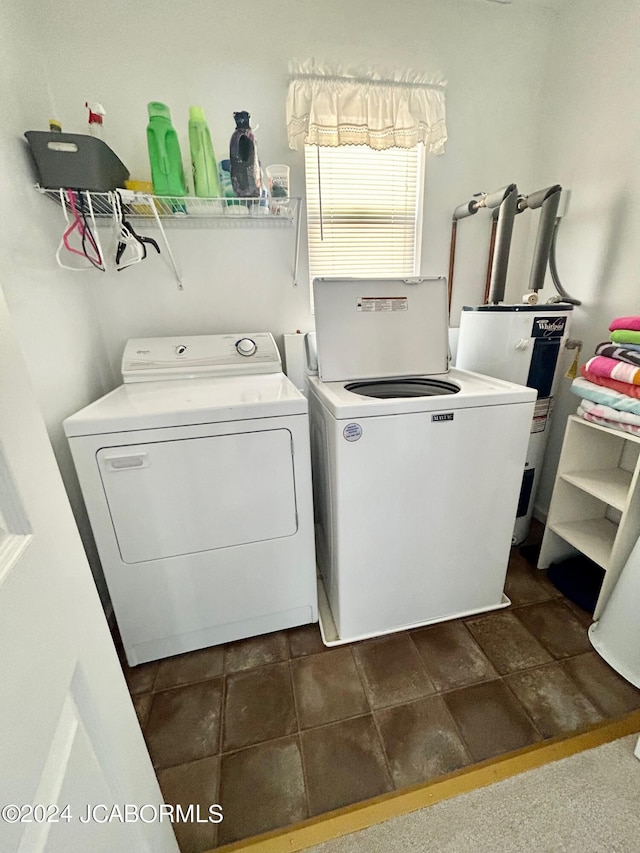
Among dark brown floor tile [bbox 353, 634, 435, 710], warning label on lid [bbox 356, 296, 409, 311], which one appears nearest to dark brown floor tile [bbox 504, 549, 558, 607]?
dark brown floor tile [bbox 353, 634, 435, 710]

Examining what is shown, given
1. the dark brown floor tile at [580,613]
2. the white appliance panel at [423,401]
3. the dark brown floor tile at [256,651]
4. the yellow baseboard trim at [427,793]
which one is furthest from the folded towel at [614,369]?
the dark brown floor tile at [256,651]

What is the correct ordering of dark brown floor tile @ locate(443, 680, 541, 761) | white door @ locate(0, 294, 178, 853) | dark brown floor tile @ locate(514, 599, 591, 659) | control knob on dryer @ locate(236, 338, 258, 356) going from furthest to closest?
control knob on dryer @ locate(236, 338, 258, 356), dark brown floor tile @ locate(514, 599, 591, 659), dark brown floor tile @ locate(443, 680, 541, 761), white door @ locate(0, 294, 178, 853)

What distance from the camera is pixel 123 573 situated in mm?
1292

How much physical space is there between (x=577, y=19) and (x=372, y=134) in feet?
3.75

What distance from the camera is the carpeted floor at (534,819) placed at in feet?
3.08

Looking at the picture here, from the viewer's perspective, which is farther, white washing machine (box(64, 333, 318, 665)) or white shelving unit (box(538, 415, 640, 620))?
white shelving unit (box(538, 415, 640, 620))

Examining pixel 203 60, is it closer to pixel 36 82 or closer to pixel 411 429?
pixel 36 82

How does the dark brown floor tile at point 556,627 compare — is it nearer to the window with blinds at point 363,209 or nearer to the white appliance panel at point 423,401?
the white appliance panel at point 423,401

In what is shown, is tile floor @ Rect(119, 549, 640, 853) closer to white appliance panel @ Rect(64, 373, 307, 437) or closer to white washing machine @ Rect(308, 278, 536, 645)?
white washing machine @ Rect(308, 278, 536, 645)

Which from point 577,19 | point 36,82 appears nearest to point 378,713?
point 36,82

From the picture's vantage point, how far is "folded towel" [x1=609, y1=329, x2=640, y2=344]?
1.35m

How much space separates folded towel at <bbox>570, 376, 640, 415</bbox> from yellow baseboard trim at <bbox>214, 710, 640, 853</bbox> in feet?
3.57

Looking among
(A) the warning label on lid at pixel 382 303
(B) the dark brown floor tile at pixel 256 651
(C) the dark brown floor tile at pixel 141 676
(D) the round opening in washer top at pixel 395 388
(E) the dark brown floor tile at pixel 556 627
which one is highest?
(A) the warning label on lid at pixel 382 303

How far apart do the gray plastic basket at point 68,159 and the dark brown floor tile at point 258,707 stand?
2.01 m
